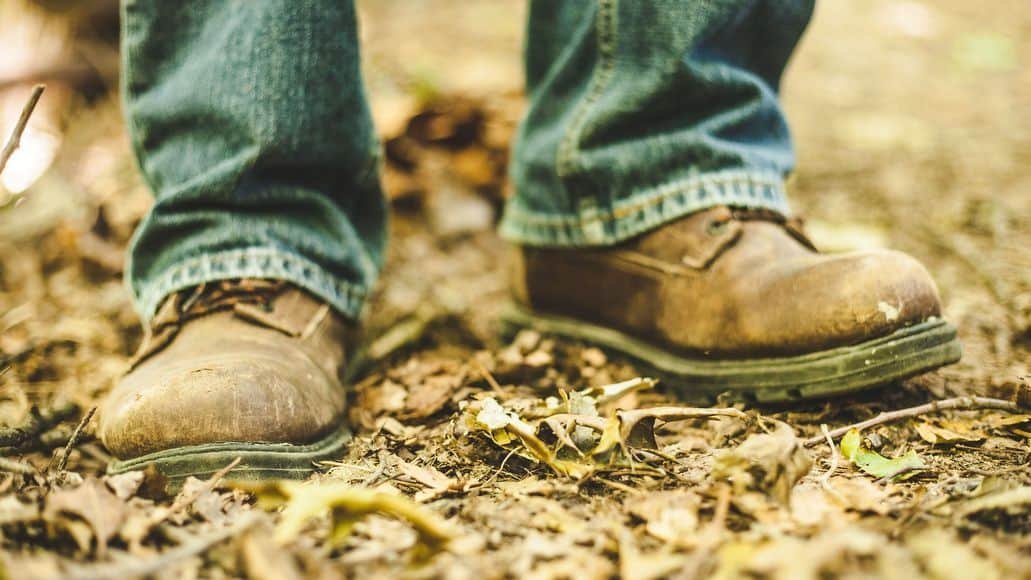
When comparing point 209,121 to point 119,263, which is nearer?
point 209,121

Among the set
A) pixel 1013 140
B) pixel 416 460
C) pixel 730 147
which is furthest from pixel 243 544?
pixel 1013 140

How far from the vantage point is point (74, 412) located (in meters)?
1.28

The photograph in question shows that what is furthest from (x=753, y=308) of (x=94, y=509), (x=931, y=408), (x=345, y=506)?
(x=94, y=509)

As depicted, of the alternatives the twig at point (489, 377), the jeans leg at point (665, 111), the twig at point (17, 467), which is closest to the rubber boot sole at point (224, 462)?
the twig at point (17, 467)

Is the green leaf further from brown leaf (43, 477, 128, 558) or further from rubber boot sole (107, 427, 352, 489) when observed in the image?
brown leaf (43, 477, 128, 558)

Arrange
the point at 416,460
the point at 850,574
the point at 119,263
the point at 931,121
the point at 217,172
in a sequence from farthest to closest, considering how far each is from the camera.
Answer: the point at 931,121 → the point at 119,263 → the point at 217,172 → the point at 416,460 → the point at 850,574

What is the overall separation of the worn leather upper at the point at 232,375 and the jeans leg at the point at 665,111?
56 centimetres

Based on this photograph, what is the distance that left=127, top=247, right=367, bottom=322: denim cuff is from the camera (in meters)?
1.23

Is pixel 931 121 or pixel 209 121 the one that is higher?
pixel 209 121

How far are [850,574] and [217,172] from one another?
1.07 m

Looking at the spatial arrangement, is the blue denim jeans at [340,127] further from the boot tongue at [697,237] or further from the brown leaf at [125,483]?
the brown leaf at [125,483]

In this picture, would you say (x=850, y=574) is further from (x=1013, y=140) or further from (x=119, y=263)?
(x=1013, y=140)

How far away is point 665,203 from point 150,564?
0.99 m

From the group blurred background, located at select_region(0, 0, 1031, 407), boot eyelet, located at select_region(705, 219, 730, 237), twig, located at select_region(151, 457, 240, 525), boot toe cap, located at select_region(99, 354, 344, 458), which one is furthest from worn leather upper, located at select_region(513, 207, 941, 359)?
twig, located at select_region(151, 457, 240, 525)
